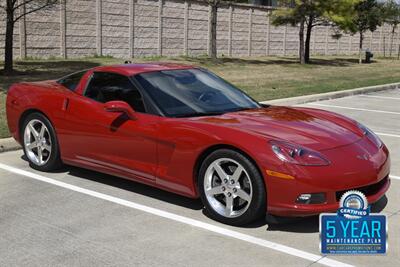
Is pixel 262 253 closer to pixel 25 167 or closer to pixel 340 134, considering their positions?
pixel 340 134

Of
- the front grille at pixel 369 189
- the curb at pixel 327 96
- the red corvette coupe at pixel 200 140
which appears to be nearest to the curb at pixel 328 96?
the curb at pixel 327 96

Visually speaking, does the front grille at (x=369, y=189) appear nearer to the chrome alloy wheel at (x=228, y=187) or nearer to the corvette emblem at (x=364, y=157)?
the corvette emblem at (x=364, y=157)

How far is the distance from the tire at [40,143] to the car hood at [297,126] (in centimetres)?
198

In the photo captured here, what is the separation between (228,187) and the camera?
4652mm

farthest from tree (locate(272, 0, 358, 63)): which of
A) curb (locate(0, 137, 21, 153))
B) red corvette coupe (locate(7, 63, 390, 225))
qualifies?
red corvette coupe (locate(7, 63, 390, 225))

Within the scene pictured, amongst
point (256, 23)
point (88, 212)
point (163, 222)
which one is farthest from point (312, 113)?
point (256, 23)

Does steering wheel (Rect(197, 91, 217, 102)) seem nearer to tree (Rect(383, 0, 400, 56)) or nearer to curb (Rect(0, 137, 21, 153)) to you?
curb (Rect(0, 137, 21, 153))

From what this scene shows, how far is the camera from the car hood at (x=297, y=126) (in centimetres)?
462

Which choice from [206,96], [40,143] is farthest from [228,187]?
[40,143]

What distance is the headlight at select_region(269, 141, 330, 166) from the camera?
4344mm

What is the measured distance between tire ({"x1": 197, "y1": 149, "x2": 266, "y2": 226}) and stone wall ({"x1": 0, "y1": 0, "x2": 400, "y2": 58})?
17.4 meters

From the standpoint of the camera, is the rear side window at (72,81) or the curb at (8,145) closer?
the rear side window at (72,81)

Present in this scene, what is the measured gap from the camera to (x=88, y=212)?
5.04 metres

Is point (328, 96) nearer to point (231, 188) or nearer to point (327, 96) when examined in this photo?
point (327, 96)
